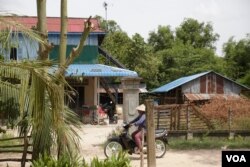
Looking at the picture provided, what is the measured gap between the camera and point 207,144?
13.1 metres

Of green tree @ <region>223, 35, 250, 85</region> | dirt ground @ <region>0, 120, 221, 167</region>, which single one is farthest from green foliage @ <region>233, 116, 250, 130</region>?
green tree @ <region>223, 35, 250, 85</region>

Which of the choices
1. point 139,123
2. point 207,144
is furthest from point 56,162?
point 207,144

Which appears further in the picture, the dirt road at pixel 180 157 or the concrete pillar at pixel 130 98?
the concrete pillar at pixel 130 98

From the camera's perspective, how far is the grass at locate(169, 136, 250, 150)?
12.9 meters

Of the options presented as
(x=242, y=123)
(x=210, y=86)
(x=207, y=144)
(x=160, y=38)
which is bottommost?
(x=207, y=144)

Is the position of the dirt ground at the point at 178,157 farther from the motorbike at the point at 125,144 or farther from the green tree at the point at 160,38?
the green tree at the point at 160,38

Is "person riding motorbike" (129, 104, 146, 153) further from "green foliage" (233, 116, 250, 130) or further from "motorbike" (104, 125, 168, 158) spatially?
"green foliage" (233, 116, 250, 130)

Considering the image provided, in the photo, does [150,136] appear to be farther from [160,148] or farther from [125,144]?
[160,148]

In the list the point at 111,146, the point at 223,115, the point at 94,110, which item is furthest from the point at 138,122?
the point at 94,110

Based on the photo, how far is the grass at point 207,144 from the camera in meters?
12.9

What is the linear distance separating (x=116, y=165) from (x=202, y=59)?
36124mm

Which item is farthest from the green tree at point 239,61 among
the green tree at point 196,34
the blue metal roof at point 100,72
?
the blue metal roof at point 100,72

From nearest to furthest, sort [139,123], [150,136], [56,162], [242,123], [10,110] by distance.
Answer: [56,162] < [10,110] < [150,136] < [139,123] < [242,123]

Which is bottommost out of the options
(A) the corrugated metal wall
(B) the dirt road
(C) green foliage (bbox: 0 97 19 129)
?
(B) the dirt road
